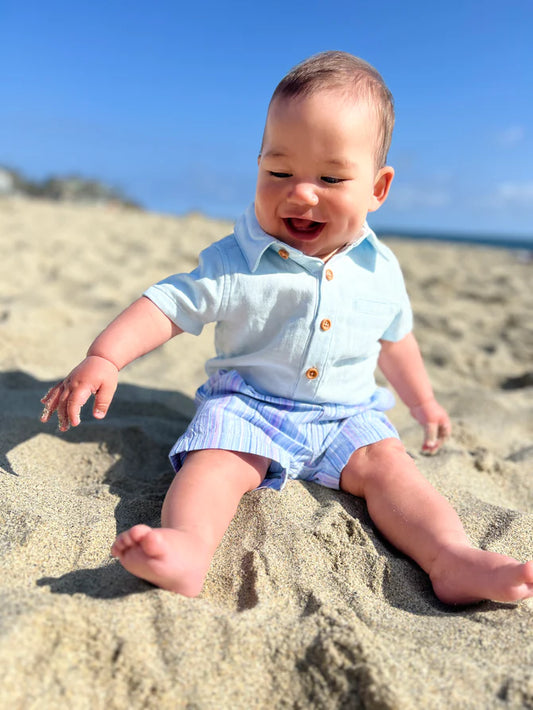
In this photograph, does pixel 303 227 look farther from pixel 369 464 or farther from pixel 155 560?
pixel 155 560

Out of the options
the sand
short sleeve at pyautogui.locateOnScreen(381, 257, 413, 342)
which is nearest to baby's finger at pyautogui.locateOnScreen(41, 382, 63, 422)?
the sand

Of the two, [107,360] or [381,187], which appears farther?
[381,187]

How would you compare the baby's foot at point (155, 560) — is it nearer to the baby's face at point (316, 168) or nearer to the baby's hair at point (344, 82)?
the baby's face at point (316, 168)

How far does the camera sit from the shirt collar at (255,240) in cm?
166

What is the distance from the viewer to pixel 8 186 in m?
17.8

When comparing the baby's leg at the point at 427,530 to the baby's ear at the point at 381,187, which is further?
the baby's ear at the point at 381,187

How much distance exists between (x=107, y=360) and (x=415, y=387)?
39.2 inches

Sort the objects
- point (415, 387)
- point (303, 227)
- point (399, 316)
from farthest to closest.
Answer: point (415, 387) < point (399, 316) < point (303, 227)

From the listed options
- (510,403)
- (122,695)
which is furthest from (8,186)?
(122,695)

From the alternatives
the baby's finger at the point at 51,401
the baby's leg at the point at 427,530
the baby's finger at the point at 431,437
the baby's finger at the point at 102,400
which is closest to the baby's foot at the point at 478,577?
the baby's leg at the point at 427,530

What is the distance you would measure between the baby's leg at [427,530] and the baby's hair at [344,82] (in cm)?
79

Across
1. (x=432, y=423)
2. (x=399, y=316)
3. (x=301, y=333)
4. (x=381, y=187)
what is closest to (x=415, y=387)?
(x=432, y=423)

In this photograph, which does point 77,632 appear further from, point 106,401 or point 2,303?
point 2,303

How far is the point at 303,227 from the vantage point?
166cm
